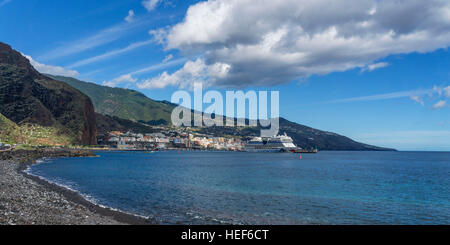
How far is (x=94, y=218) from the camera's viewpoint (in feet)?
73.1

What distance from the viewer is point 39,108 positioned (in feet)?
560

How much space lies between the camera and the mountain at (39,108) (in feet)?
533

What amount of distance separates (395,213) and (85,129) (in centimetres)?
20424

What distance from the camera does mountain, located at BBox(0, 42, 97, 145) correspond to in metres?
162

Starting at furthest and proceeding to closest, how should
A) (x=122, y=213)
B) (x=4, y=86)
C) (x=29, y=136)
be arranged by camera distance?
(x=4, y=86)
(x=29, y=136)
(x=122, y=213)
